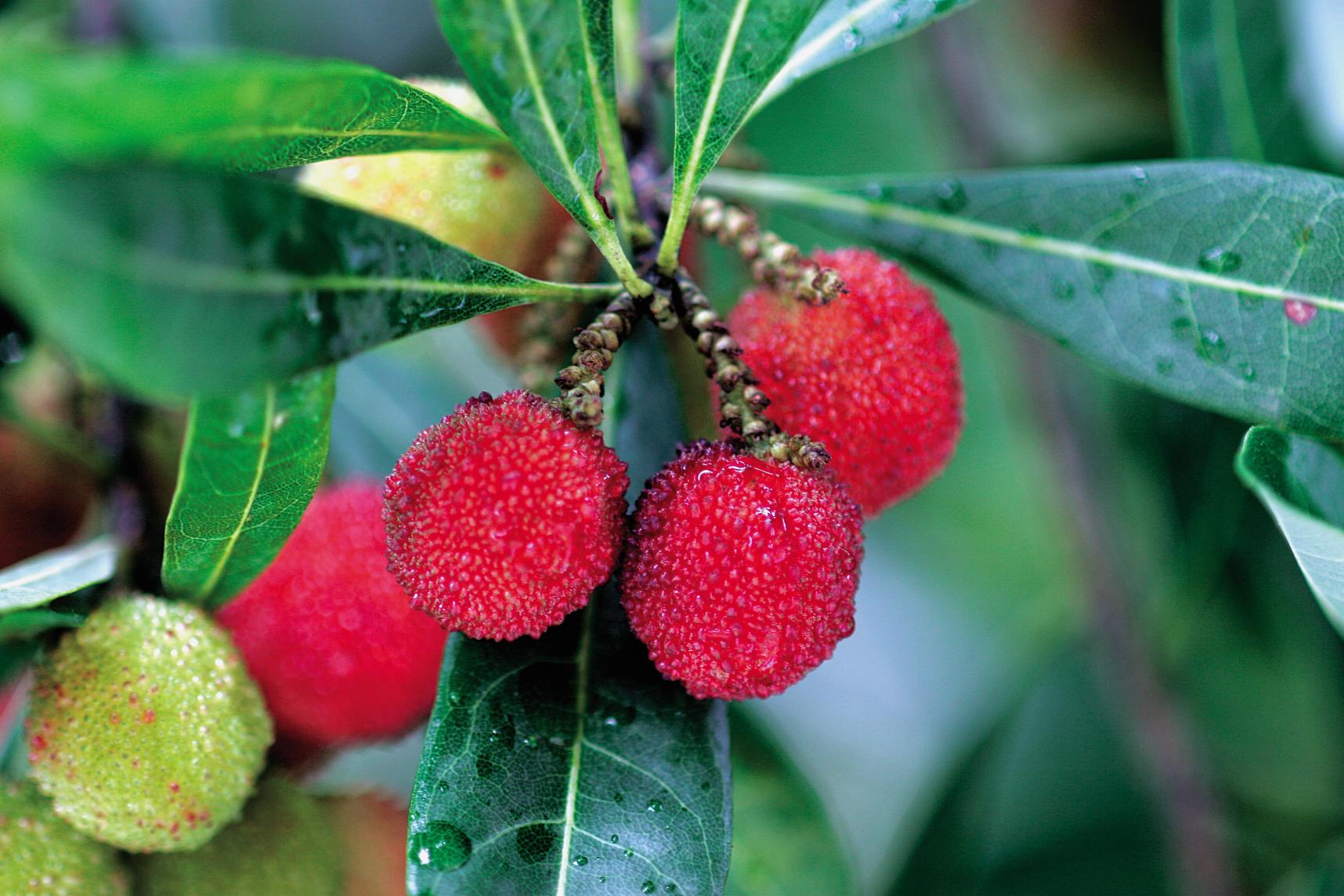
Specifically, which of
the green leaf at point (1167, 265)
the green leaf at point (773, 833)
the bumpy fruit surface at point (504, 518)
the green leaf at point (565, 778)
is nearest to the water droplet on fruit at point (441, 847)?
the green leaf at point (565, 778)

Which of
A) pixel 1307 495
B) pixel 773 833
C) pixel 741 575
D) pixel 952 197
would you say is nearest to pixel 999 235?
pixel 952 197

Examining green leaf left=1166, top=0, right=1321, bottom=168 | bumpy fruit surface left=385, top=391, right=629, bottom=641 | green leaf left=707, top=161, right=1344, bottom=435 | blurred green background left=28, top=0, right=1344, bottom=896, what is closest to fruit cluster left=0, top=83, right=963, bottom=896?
bumpy fruit surface left=385, top=391, right=629, bottom=641

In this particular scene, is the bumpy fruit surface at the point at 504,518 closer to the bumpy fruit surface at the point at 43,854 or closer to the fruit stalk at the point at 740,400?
the fruit stalk at the point at 740,400

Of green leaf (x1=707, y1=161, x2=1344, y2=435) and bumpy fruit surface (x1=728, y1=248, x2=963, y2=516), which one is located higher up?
green leaf (x1=707, y1=161, x2=1344, y2=435)

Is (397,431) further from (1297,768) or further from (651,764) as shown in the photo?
(1297,768)

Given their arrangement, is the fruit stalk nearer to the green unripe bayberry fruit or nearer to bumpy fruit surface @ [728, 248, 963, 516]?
bumpy fruit surface @ [728, 248, 963, 516]

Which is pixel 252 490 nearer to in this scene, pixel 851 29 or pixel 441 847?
pixel 441 847
